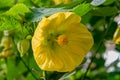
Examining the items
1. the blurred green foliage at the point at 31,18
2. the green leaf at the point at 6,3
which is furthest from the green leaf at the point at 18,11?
the green leaf at the point at 6,3

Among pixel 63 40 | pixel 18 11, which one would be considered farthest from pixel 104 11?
pixel 18 11

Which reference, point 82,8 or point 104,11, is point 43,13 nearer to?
point 82,8

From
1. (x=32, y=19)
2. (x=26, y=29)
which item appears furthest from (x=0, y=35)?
(x=32, y=19)

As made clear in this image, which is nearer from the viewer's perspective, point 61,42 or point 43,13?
point 43,13

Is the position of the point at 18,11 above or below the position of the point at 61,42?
above

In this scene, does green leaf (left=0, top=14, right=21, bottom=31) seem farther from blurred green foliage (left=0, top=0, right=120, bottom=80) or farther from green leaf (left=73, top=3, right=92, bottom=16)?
green leaf (left=73, top=3, right=92, bottom=16)

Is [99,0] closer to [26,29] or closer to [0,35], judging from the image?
[26,29]

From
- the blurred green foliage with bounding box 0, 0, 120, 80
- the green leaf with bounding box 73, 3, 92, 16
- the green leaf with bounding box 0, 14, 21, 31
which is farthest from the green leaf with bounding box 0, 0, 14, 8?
the green leaf with bounding box 73, 3, 92, 16

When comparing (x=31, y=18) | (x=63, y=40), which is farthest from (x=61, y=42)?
(x=31, y=18)

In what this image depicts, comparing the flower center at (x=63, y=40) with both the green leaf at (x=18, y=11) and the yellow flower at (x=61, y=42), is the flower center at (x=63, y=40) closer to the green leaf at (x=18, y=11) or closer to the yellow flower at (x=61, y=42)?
the yellow flower at (x=61, y=42)
